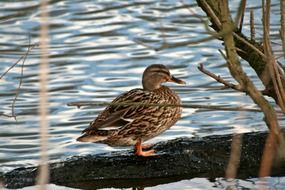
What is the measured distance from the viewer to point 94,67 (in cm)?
1134

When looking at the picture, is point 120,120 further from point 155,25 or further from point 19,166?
point 155,25

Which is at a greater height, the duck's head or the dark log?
the duck's head

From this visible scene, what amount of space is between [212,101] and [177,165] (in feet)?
7.81

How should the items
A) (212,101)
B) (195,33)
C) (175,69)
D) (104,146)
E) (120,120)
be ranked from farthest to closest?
(195,33) → (175,69) → (212,101) → (104,146) → (120,120)

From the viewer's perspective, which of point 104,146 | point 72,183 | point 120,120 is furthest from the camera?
point 104,146

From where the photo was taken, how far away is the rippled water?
9.15 meters

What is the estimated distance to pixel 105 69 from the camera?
37.0 ft

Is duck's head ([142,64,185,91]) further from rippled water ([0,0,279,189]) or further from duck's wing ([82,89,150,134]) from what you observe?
duck's wing ([82,89,150,134])

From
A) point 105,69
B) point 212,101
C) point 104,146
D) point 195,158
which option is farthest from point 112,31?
point 195,158

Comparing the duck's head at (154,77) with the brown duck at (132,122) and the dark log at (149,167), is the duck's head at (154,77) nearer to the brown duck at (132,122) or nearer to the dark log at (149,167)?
the brown duck at (132,122)

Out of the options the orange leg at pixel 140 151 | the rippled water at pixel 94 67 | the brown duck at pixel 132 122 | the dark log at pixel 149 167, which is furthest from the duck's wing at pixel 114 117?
the rippled water at pixel 94 67

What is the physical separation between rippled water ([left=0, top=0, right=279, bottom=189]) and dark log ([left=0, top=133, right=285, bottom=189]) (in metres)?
0.38

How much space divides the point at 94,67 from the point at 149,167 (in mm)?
3789

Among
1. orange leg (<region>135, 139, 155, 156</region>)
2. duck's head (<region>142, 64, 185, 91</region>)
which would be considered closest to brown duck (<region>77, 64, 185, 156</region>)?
orange leg (<region>135, 139, 155, 156</region>)
